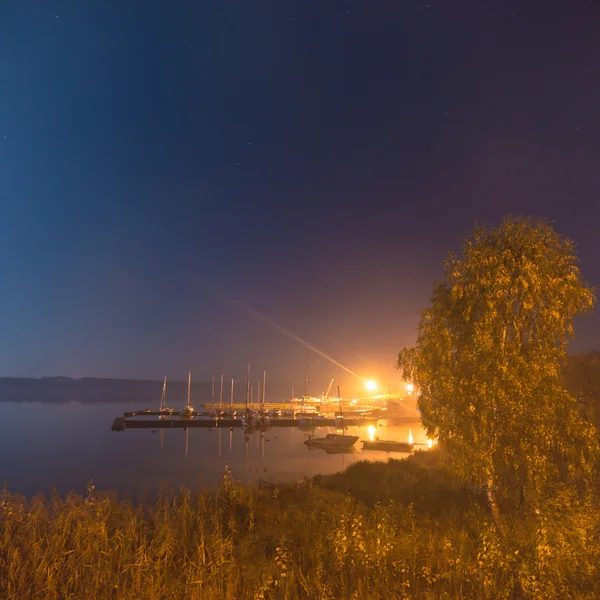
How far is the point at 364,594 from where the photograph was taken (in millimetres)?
8992

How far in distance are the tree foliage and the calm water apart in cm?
3007

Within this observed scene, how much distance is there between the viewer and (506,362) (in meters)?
A: 11.9

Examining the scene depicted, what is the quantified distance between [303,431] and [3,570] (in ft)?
363

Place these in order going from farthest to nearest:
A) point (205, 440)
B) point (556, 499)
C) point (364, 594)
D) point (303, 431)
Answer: point (303, 431), point (205, 440), point (556, 499), point (364, 594)

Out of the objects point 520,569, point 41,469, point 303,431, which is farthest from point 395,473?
point 303,431

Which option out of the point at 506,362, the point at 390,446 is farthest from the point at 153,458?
the point at 506,362

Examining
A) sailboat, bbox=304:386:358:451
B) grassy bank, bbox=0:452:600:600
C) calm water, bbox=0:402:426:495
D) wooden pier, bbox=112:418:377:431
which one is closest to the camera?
grassy bank, bbox=0:452:600:600

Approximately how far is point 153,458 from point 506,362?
7417cm

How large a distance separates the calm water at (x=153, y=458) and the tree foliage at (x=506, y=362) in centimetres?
3007

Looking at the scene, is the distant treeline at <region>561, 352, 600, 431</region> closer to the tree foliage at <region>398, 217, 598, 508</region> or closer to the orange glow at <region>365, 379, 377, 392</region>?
the tree foliage at <region>398, 217, 598, 508</region>

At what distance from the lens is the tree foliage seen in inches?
475

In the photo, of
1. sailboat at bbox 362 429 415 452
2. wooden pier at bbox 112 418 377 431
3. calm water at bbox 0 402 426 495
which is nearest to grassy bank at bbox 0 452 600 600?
calm water at bbox 0 402 426 495

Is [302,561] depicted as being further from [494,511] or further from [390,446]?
[390,446]

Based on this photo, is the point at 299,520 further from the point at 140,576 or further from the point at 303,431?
the point at 303,431
